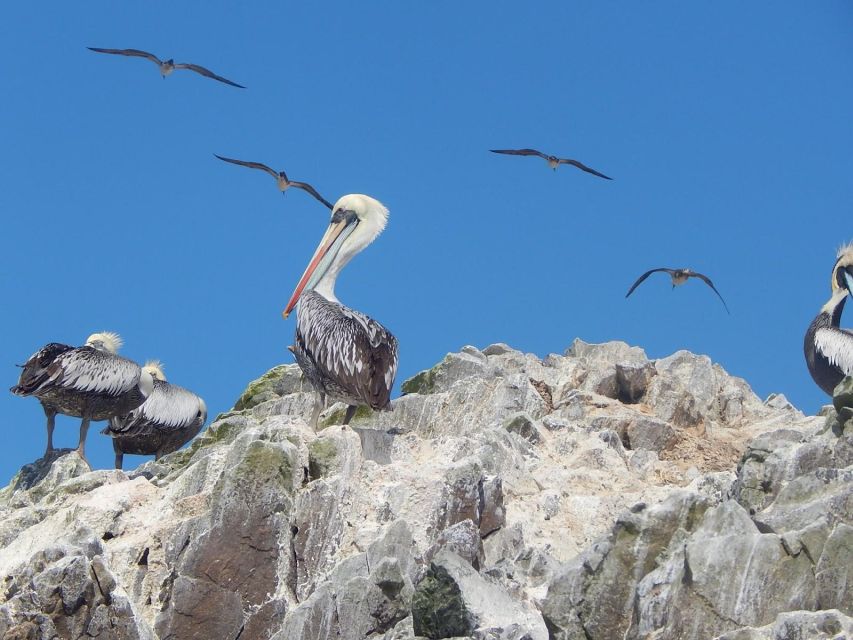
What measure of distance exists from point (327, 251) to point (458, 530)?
601cm

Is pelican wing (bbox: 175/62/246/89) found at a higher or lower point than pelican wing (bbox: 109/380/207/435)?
higher

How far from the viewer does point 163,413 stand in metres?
19.0

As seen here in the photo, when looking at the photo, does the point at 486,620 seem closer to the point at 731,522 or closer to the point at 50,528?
the point at 731,522

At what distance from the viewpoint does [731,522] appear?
8.69m

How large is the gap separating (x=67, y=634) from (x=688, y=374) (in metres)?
8.86

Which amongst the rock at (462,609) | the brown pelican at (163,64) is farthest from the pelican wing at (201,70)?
the rock at (462,609)

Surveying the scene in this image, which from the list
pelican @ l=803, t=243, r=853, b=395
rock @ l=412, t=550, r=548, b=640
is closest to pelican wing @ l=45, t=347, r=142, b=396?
pelican @ l=803, t=243, r=853, b=395

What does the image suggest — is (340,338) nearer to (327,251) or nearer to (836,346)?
(327,251)

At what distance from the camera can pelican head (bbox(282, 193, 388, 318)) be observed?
16.0m

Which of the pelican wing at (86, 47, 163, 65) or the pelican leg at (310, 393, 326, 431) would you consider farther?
the pelican wing at (86, 47, 163, 65)

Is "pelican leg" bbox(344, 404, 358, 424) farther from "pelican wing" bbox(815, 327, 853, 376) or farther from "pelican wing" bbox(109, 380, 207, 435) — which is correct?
"pelican wing" bbox(815, 327, 853, 376)

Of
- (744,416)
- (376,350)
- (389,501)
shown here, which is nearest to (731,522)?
(389,501)

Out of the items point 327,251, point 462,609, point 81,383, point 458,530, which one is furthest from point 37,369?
point 462,609

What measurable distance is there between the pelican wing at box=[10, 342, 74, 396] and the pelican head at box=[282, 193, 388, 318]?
317cm
